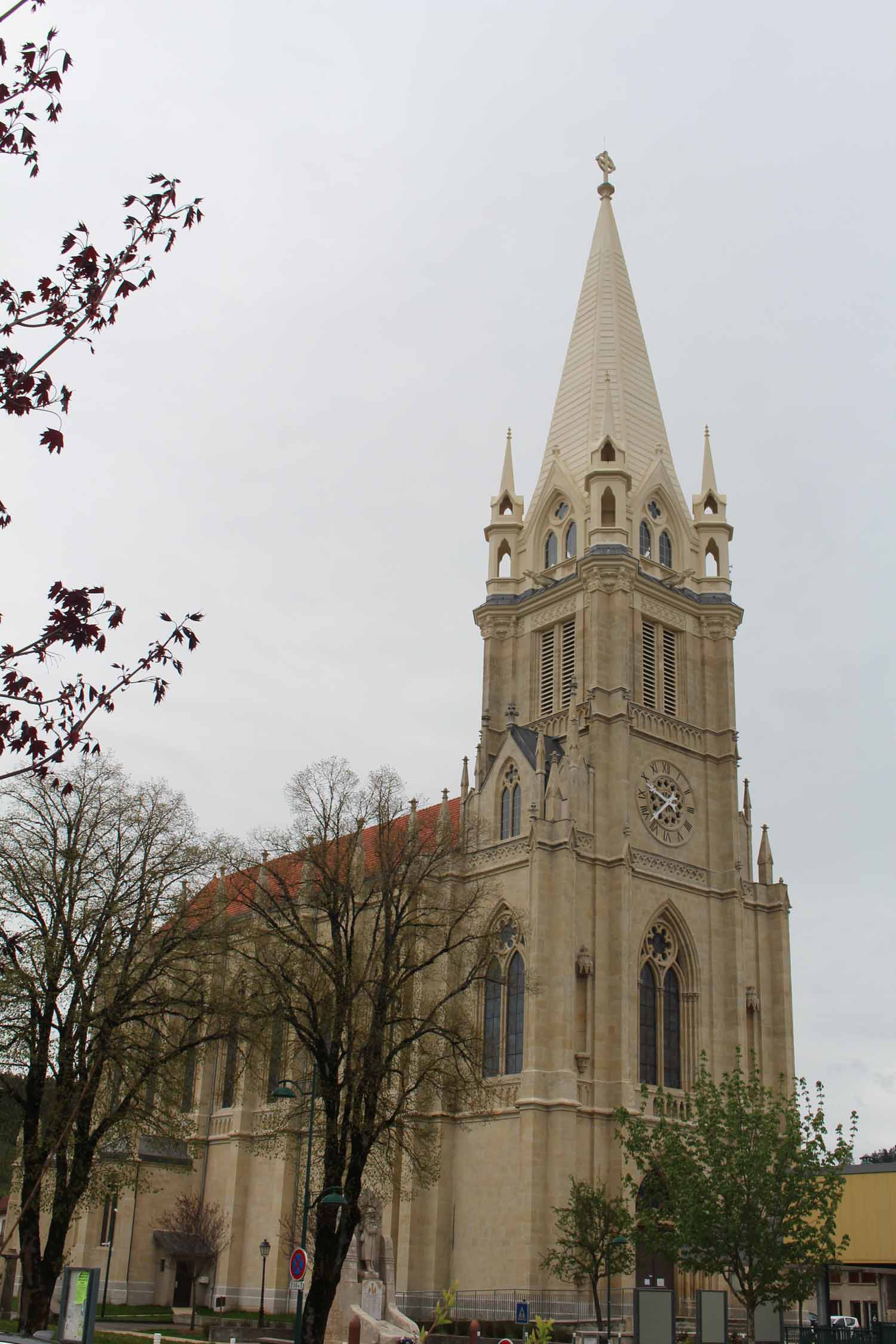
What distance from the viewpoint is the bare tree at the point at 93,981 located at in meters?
29.3

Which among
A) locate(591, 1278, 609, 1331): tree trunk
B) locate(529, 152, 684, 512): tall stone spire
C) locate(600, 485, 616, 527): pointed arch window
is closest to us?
locate(591, 1278, 609, 1331): tree trunk

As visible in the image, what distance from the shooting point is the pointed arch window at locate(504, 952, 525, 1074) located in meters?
44.5

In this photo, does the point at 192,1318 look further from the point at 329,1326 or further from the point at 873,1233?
the point at 873,1233

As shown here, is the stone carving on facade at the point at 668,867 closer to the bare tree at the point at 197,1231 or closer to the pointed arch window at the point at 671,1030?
the pointed arch window at the point at 671,1030

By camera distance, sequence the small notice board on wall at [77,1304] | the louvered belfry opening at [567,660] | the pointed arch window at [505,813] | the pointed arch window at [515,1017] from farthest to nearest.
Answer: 1. the louvered belfry opening at [567,660]
2. the pointed arch window at [505,813]
3. the pointed arch window at [515,1017]
4. the small notice board on wall at [77,1304]

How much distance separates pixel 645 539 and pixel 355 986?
28.9 m

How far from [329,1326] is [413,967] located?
1105cm

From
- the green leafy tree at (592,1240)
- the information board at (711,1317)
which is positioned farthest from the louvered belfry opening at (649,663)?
the information board at (711,1317)

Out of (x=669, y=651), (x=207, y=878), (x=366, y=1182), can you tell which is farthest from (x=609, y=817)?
(x=207, y=878)

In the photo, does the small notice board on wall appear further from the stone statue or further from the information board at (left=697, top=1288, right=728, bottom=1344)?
the stone statue

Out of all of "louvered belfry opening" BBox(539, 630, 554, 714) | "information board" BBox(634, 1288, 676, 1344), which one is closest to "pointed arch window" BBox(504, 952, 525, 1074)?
"louvered belfry opening" BBox(539, 630, 554, 714)

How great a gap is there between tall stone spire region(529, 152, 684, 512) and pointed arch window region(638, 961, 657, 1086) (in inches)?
810

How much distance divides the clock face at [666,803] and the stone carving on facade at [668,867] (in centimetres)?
81

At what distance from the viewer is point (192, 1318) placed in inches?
1594
